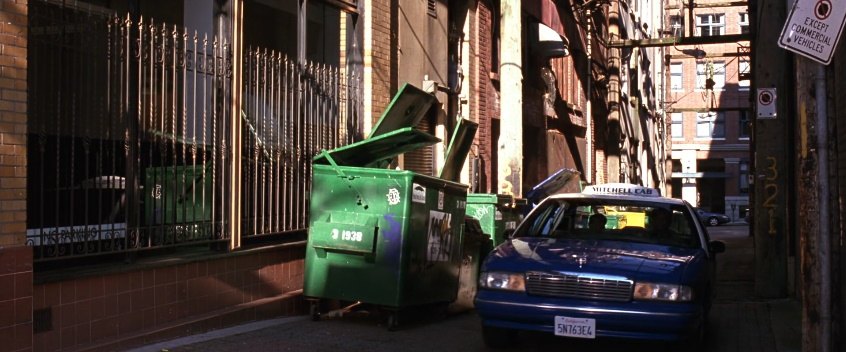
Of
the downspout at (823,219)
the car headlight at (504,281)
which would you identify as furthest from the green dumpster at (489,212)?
the downspout at (823,219)

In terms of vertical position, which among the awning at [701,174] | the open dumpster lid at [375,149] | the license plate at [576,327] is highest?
the awning at [701,174]

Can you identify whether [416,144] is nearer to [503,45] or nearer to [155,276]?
[155,276]

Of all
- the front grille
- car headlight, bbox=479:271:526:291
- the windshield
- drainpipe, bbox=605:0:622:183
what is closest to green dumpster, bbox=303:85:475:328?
the windshield

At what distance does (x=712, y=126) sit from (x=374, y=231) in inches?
1956

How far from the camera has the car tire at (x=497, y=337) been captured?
291 inches

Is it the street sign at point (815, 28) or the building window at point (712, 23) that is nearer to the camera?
the street sign at point (815, 28)

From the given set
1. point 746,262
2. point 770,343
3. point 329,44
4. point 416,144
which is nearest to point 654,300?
point 770,343

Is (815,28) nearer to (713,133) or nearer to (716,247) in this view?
(716,247)

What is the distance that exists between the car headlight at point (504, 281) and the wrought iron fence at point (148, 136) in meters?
2.95

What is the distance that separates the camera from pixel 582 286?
22.3 ft

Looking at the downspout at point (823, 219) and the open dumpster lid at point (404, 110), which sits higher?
the open dumpster lid at point (404, 110)

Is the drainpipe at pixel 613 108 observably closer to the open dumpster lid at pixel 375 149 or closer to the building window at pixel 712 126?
the open dumpster lid at pixel 375 149

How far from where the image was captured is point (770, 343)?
8078 mm

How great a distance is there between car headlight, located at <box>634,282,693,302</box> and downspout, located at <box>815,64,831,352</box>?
1.14 metres
